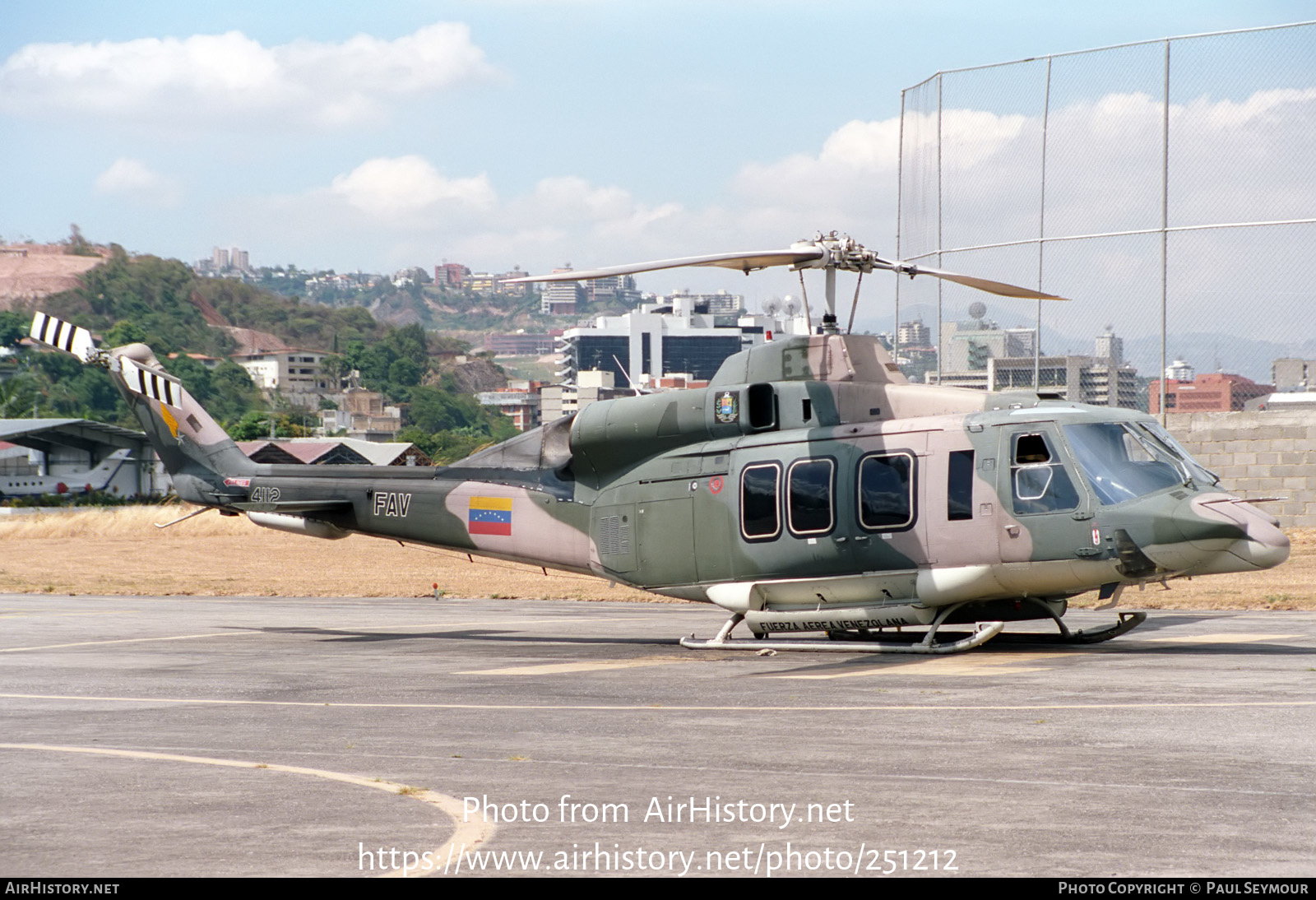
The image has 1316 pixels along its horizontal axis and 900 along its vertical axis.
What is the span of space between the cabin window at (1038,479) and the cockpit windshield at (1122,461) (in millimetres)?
249

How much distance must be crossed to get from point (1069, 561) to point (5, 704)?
36.2ft

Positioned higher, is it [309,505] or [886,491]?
[886,491]

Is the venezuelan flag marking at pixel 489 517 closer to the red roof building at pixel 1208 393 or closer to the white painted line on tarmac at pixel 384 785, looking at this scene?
the white painted line on tarmac at pixel 384 785

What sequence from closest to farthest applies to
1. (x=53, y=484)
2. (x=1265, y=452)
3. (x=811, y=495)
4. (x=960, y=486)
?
(x=960, y=486), (x=811, y=495), (x=1265, y=452), (x=53, y=484)

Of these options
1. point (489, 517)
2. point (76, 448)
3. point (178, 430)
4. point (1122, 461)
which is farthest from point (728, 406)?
point (76, 448)

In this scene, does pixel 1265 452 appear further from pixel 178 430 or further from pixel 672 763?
pixel 672 763

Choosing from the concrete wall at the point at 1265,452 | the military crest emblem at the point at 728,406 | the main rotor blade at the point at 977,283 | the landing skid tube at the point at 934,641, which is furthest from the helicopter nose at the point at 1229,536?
the concrete wall at the point at 1265,452

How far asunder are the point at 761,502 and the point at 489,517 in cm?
457

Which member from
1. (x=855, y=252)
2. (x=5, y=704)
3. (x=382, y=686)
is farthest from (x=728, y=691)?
(x=5, y=704)

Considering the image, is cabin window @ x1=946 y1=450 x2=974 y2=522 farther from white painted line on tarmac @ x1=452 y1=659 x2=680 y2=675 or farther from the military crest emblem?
white painted line on tarmac @ x1=452 y1=659 x2=680 y2=675

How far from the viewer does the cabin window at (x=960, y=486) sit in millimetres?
14594

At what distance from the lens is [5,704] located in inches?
482

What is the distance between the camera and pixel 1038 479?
1428 cm
